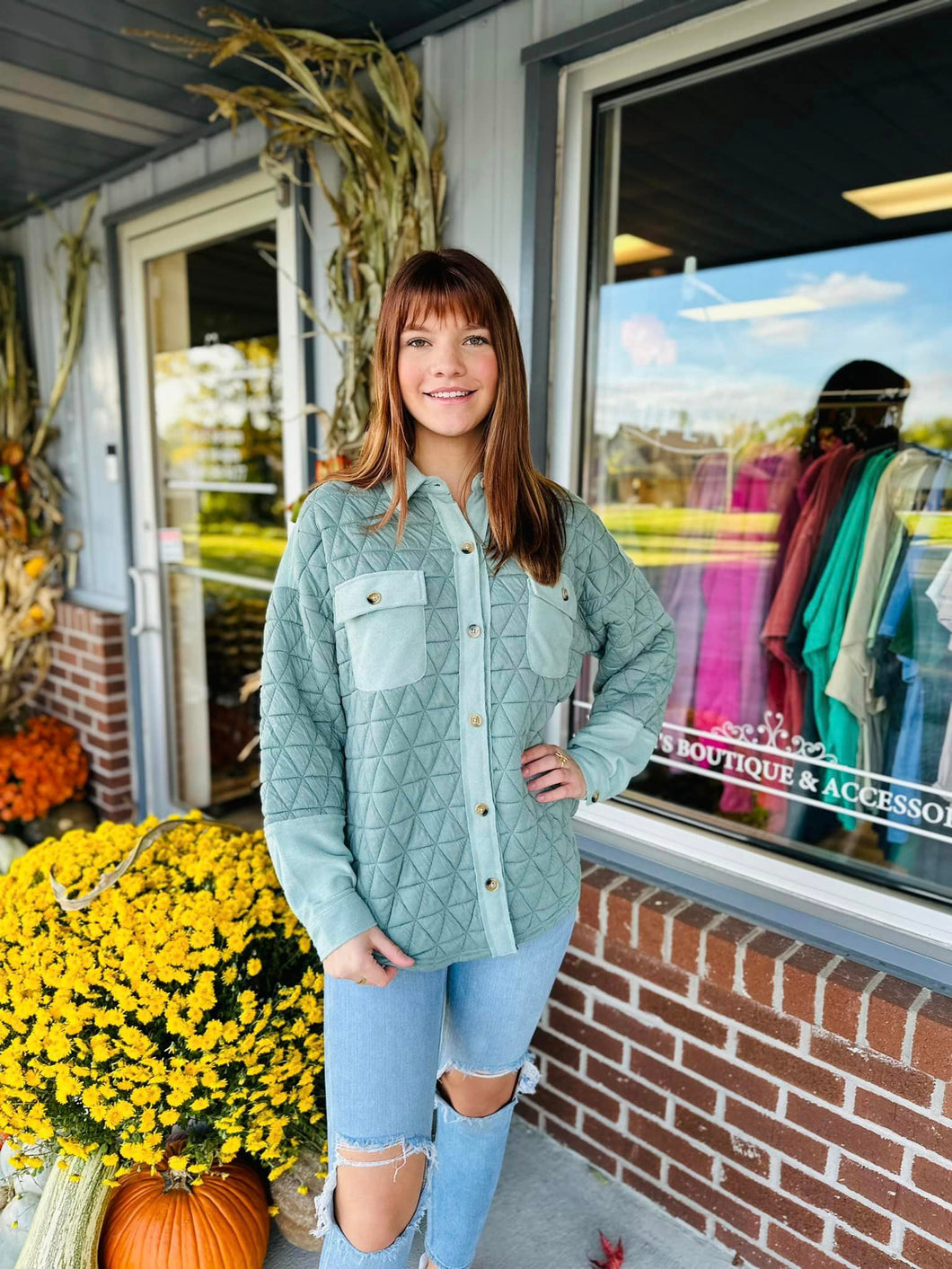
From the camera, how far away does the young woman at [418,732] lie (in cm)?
119

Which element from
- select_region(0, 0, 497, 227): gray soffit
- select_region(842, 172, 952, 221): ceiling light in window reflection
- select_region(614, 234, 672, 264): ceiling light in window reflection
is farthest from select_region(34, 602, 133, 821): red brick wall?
select_region(842, 172, 952, 221): ceiling light in window reflection

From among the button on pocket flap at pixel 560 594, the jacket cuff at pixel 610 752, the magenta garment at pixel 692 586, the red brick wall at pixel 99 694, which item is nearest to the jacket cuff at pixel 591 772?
the jacket cuff at pixel 610 752

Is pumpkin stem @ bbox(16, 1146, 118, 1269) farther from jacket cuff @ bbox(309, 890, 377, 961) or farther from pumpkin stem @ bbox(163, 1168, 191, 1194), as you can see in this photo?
jacket cuff @ bbox(309, 890, 377, 961)

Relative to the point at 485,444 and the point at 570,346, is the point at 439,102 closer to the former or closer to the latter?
the point at 570,346

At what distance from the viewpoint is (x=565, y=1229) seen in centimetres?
187

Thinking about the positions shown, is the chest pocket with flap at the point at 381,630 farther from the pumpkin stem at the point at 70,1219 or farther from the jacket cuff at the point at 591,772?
the pumpkin stem at the point at 70,1219

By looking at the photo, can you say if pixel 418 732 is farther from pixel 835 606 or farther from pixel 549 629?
pixel 835 606

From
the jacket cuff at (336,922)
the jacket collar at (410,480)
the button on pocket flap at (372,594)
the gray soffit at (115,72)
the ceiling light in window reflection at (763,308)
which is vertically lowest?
the jacket cuff at (336,922)

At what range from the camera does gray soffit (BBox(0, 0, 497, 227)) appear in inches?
83.0

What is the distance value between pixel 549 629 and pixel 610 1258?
1335 mm

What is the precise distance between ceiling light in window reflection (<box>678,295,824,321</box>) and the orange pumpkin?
8.55ft

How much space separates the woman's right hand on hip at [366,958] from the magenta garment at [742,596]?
1.26 m


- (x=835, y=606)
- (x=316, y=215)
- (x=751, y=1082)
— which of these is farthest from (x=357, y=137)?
(x=751, y=1082)

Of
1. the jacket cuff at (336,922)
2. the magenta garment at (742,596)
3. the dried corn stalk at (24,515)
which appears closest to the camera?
the jacket cuff at (336,922)
